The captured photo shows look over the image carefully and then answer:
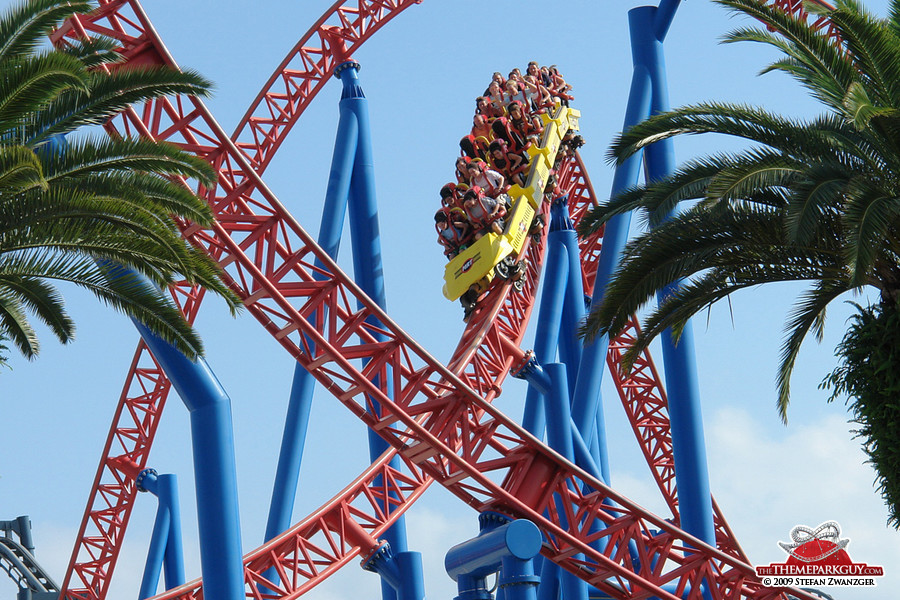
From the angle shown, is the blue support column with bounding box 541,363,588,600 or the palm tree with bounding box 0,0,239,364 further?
the blue support column with bounding box 541,363,588,600

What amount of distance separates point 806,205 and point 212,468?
4.36m

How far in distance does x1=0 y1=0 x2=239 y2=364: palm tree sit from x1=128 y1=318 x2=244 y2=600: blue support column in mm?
784

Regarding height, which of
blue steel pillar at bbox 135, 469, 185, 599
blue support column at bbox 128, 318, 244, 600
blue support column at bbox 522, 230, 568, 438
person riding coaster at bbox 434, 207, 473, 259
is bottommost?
blue support column at bbox 128, 318, 244, 600

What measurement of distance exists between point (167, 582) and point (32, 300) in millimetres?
6265

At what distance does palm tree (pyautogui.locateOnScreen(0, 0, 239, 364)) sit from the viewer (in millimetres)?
6871

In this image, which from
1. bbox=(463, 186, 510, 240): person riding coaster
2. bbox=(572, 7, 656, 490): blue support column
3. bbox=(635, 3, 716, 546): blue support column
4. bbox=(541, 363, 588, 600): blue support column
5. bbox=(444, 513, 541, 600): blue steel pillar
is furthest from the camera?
bbox=(463, 186, 510, 240): person riding coaster

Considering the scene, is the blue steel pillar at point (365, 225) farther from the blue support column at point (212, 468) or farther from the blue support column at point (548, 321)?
the blue support column at point (212, 468)

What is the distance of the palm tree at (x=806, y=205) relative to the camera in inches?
286

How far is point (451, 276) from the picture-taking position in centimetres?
1327

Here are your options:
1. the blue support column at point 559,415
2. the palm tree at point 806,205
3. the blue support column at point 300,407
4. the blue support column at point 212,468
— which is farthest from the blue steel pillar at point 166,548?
the palm tree at point 806,205

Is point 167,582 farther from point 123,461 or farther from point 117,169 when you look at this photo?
point 117,169

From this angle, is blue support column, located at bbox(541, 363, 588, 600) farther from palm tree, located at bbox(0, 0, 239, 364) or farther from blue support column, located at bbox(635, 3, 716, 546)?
palm tree, located at bbox(0, 0, 239, 364)

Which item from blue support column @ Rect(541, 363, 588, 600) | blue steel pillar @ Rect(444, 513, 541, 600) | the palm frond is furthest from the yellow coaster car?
the palm frond

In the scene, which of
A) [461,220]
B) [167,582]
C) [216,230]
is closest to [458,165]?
[461,220]
